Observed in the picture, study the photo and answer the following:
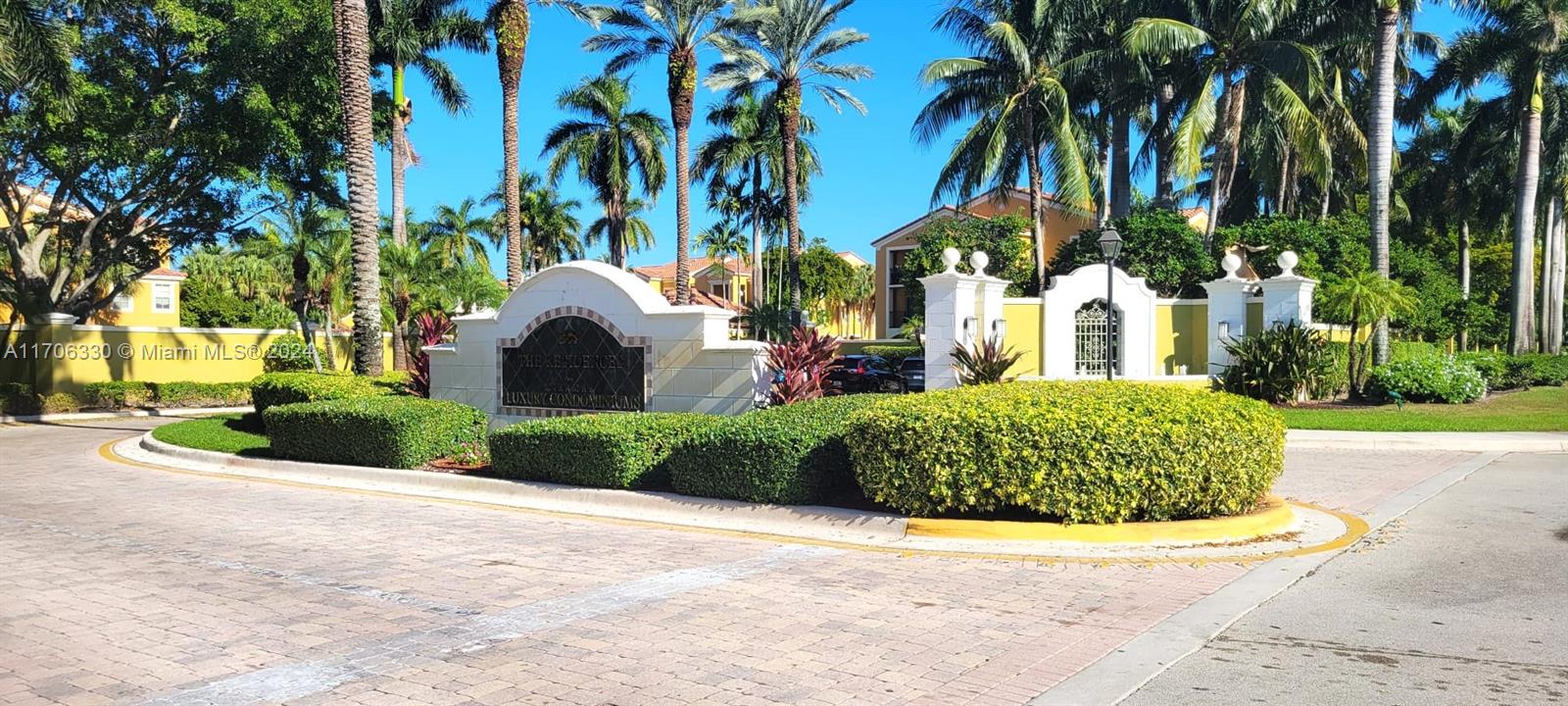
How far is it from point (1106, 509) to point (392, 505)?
7590mm

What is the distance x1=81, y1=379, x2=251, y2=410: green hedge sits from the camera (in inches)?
1211

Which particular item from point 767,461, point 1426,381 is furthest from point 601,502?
point 1426,381

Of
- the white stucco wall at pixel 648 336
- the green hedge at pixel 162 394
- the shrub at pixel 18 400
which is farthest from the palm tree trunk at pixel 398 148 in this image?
the white stucco wall at pixel 648 336

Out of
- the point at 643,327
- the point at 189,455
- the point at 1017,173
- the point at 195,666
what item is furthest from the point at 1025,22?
the point at 195,666

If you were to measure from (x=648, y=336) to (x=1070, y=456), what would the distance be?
7.00 meters

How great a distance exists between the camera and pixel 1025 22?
110 ft

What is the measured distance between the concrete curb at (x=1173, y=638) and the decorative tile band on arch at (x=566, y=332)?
8372 millimetres

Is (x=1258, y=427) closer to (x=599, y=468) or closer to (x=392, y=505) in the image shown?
(x=599, y=468)

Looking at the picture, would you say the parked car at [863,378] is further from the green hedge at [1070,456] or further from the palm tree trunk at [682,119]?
the green hedge at [1070,456]

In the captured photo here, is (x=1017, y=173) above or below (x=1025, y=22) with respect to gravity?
below

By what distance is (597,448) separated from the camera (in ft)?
38.9

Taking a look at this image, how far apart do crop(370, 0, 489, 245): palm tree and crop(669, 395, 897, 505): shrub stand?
25.7 m

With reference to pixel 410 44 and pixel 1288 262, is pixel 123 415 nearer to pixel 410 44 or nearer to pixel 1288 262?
pixel 410 44

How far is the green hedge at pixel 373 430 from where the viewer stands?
46.4ft
